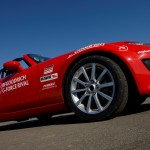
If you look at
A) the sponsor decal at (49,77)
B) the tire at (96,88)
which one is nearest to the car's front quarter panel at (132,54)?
the tire at (96,88)

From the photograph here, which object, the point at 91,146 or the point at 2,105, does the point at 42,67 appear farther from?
the point at 91,146

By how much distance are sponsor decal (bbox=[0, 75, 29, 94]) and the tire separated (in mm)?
793

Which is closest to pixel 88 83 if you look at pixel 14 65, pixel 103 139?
pixel 103 139

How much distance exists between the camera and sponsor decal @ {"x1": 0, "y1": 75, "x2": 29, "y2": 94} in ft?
15.0

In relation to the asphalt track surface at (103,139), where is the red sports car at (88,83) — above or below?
above

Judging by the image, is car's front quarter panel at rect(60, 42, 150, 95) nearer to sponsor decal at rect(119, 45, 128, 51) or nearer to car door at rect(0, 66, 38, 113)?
sponsor decal at rect(119, 45, 128, 51)

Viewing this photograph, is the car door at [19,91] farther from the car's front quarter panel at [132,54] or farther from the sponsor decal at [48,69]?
the car's front quarter panel at [132,54]

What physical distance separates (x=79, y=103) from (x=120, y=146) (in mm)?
1724

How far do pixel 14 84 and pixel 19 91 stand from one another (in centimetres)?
19

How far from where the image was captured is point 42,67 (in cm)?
443

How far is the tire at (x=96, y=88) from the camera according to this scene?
3.60 metres

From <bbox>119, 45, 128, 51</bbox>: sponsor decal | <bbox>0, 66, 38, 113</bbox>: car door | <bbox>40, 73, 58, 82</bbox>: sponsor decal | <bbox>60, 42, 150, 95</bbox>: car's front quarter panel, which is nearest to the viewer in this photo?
<bbox>60, 42, 150, 95</bbox>: car's front quarter panel

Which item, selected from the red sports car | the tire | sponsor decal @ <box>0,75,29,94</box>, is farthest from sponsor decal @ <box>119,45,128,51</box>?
sponsor decal @ <box>0,75,29,94</box>

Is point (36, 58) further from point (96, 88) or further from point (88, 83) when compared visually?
point (96, 88)
